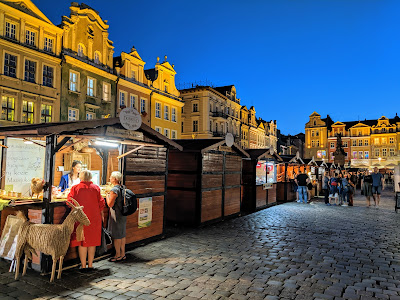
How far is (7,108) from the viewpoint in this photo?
21625 millimetres

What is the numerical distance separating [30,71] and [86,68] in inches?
191

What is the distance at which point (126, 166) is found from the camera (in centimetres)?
813

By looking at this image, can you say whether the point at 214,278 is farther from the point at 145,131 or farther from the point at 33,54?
the point at 33,54

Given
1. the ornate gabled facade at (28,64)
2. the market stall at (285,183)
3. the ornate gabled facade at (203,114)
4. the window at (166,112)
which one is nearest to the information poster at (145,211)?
the market stall at (285,183)

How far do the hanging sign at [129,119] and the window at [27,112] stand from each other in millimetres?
18475

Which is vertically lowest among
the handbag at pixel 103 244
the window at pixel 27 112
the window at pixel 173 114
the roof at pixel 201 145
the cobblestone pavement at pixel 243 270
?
the cobblestone pavement at pixel 243 270

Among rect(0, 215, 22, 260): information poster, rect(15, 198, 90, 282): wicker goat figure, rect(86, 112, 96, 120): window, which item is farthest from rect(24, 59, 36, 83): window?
rect(15, 198, 90, 282): wicker goat figure

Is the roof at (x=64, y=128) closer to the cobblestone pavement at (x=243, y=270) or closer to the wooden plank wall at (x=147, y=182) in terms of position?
the wooden plank wall at (x=147, y=182)

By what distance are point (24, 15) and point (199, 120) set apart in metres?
29.1

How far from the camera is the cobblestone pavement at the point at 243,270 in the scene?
5.31 metres

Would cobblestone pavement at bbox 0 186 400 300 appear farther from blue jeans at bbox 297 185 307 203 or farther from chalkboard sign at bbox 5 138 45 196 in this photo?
chalkboard sign at bbox 5 138 45 196

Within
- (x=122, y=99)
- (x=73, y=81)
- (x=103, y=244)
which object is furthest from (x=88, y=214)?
(x=122, y=99)

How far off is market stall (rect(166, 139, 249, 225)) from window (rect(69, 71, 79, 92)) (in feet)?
56.3

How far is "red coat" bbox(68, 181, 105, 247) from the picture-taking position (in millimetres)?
6230
